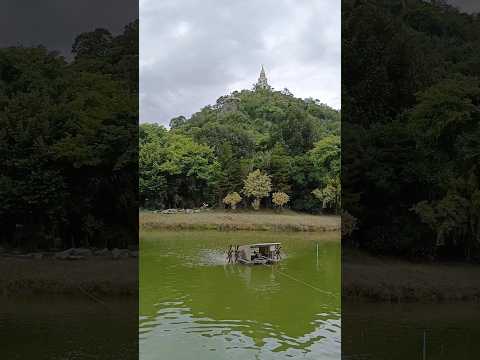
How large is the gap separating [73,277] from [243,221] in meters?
4.85

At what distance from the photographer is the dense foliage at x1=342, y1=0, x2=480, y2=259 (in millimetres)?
5398

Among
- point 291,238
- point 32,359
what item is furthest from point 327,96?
point 32,359

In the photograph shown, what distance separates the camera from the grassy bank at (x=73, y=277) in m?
5.21

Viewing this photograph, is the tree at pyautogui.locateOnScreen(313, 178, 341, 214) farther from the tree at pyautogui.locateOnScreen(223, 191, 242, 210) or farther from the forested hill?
the tree at pyautogui.locateOnScreen(223, 191, 242, 210)

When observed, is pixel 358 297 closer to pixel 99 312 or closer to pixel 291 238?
pixel 99 312

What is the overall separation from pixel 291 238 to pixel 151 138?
3274mm

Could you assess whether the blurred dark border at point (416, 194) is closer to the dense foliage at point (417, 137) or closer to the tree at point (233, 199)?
the dense foliage at point (417, 137)

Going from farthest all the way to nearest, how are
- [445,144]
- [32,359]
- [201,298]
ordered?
1. [201,298]
2. [445,144]
3. [32,359]

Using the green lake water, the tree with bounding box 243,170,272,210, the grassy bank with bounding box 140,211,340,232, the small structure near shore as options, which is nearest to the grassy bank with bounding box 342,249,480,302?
the green lake water

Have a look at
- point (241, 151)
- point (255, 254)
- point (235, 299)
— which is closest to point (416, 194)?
point (235, 299)

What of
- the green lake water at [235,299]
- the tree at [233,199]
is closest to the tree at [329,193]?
the green lake water at [235,299]

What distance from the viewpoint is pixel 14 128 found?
5363 mm

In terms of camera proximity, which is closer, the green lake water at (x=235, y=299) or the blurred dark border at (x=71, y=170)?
the blurred dark border at (x=71, y=170)

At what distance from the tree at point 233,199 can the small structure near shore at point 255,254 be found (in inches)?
35.1
